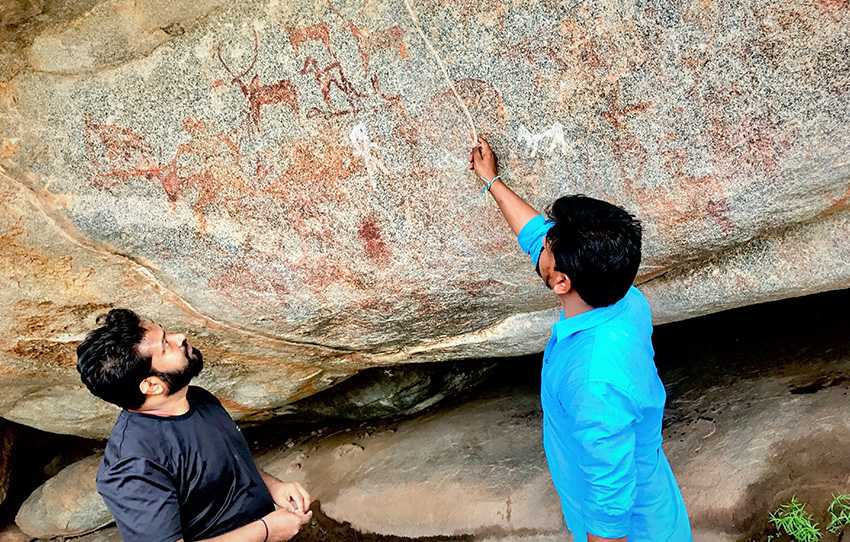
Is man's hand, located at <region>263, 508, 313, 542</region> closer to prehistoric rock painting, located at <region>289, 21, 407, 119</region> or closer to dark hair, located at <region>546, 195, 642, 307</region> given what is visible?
dark hair, located at <region>546, 195, 642, 307</region>

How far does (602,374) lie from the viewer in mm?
1888

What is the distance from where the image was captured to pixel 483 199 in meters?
2.84

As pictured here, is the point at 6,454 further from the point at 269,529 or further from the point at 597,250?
the point at 597,250

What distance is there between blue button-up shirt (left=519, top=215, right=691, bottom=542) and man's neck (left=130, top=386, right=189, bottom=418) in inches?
47.7

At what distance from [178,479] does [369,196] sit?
4.17 feet

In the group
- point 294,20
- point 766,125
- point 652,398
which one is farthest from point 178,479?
point 766,125

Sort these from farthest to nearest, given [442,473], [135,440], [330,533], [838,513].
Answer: [330,533]
[442,473]
[838,513]
[135,440]

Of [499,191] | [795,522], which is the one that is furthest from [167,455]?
[795,522]

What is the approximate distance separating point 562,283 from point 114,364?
137cm

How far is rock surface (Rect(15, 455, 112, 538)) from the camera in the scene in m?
4.84

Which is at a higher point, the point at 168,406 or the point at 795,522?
the point at 168,406

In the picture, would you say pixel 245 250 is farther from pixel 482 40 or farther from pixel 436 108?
pixel 482 40

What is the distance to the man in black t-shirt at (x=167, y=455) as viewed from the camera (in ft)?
7.09

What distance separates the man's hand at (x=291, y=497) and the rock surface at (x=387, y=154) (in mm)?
886
